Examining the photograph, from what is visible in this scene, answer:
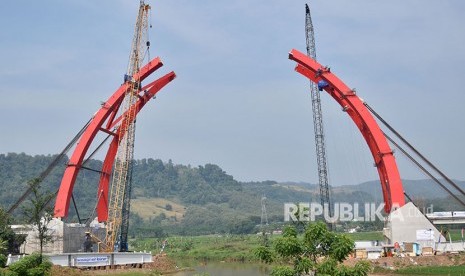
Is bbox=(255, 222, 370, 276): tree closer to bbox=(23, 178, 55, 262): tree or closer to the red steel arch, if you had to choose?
bbox=(23, 178, 55, 262): tree

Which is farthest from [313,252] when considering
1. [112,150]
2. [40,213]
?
[112,150]

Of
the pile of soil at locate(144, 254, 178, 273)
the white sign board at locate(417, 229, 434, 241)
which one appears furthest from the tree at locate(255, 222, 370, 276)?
the white sign board at locate(417, 229, 434, 241)

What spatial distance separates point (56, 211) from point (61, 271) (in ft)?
31.2

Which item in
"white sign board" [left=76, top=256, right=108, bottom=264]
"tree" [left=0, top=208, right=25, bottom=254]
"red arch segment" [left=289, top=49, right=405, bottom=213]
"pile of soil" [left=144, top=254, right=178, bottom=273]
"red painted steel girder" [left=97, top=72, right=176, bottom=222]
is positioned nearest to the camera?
"white sign board" [left=76, top=256, right=108, bottom=264]

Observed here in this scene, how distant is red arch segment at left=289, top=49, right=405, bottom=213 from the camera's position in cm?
4534

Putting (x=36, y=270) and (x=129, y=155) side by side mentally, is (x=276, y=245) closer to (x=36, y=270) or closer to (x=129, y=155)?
(x=36, y=270)

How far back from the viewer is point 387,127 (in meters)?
47.5

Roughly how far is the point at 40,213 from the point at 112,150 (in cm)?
993

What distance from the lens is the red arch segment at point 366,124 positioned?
1785 inches

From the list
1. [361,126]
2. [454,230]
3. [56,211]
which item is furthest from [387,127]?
[454,230]

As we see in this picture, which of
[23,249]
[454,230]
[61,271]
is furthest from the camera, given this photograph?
[454,230]

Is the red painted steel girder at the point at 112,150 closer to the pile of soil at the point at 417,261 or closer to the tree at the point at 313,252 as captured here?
the pile of soil at the point at 417,261

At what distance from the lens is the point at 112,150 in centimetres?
4950

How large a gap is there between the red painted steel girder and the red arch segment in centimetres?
1120
